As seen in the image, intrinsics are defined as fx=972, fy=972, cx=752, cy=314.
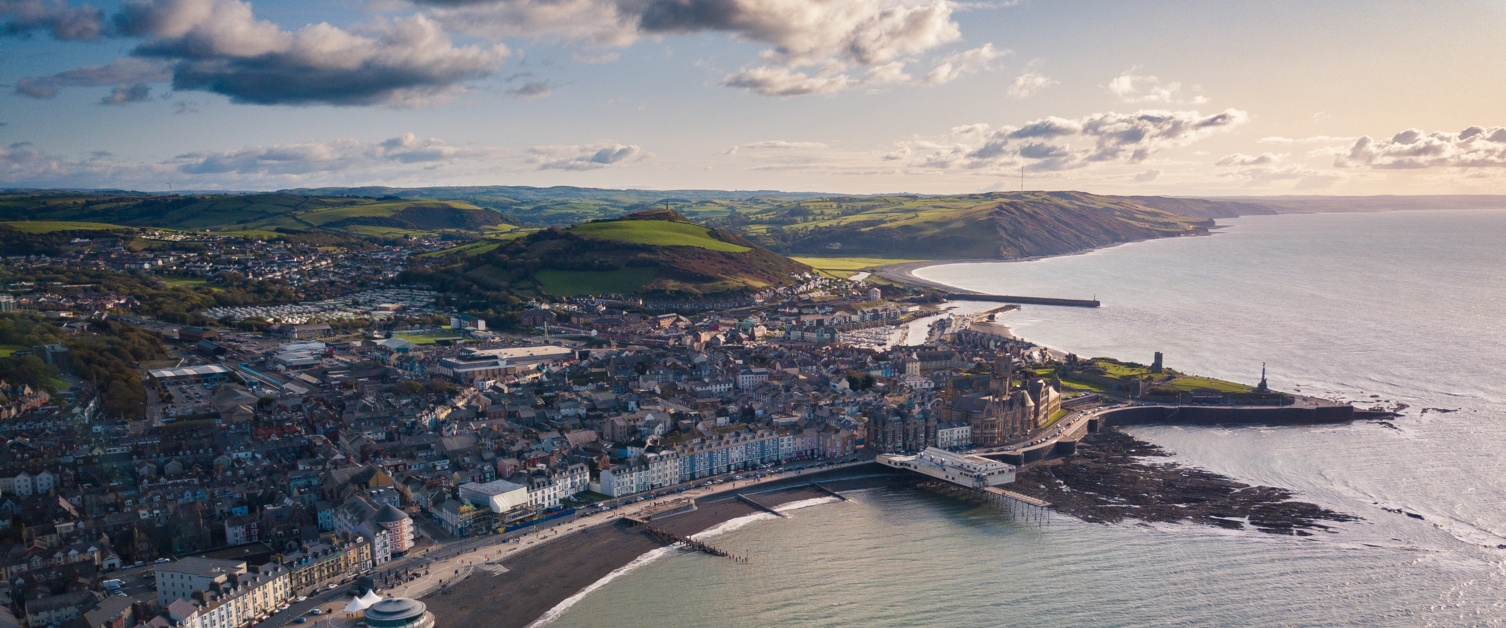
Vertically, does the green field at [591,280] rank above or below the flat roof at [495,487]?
above

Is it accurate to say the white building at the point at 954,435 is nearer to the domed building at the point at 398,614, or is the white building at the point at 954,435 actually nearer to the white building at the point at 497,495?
the white building at the point at 497,495

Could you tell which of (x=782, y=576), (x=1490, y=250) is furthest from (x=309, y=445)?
(x=1490, y=250)

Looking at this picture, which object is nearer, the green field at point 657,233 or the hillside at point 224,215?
the green field at point 657,233

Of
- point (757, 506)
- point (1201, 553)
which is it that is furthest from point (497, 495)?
point (1201, 553)

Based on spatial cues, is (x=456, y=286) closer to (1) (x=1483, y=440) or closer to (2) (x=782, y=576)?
(2) (x=782, y=576)

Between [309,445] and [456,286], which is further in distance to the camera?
[456,286]

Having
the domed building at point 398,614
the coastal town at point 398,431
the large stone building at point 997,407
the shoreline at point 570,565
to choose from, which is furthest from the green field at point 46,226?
the large stone building at point 997,407

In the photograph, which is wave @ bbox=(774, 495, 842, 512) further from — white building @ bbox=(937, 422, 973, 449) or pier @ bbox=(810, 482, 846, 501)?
white building @ bbox=(937, 422, 973, 449)
